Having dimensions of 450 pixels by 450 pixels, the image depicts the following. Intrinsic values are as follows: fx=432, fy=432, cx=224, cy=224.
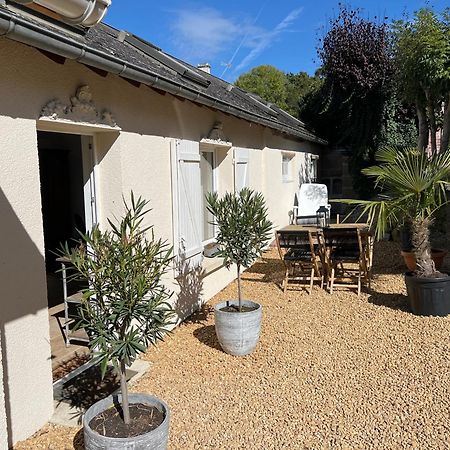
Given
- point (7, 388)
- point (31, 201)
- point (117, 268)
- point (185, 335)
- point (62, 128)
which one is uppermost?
point (62, 128)

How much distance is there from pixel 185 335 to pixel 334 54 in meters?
12.6

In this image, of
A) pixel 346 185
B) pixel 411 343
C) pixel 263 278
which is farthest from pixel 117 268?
pixel 346 185

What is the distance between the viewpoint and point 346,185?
18.4m

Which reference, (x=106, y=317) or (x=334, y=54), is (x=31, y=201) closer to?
(x=106, y=317)

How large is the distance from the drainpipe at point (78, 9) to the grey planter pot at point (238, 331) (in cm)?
372

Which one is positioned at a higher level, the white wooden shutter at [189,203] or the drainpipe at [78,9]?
the drainpipe at [78,9]

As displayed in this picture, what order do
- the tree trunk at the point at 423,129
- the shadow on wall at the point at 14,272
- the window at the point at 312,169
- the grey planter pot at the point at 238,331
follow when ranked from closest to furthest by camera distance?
the shadow on wall at the point at 14,272 → the grey planter pot at the point at 238,331 → the tree trunk at the point at 423,129 → the window at the point at 312,169

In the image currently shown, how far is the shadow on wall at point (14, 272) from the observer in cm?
331

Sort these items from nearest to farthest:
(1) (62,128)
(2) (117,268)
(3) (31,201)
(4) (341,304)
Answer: (2) (117,268), (3) (31,201), (1) (62,128), (4) (341,304)

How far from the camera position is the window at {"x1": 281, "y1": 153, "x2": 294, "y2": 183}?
44.9 feet

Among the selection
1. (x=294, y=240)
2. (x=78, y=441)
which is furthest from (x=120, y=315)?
(x=294, y=240)

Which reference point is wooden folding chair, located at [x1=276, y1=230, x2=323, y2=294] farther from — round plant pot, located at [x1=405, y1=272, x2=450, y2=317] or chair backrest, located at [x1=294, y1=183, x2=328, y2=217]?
chair backrest, located at [x1=294, y1=183, x2=328, y2=217]

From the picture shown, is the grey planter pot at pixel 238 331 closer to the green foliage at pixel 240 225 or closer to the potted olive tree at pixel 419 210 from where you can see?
the green foliage at pixel 240 225

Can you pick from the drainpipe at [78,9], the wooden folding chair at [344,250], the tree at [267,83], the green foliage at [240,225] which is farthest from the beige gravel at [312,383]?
the tree at [267,83]
